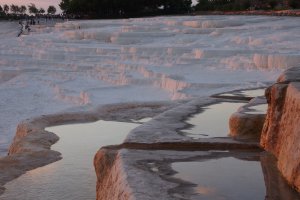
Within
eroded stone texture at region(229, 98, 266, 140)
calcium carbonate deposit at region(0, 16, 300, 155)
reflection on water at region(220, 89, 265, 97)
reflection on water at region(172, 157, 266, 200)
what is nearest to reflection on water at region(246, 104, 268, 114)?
eroded stone texture at region(229, 98, 266, 140)

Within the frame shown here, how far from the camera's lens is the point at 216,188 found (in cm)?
243

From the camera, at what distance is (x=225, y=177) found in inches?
102

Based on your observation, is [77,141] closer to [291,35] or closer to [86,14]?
[291,35]

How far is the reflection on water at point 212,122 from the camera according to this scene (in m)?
3.81

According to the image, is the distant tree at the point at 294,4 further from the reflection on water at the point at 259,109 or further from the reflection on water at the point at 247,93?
the reflection on water at the point at 259,109

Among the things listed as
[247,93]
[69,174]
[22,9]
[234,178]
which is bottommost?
[22,9]

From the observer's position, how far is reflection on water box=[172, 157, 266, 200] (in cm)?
236

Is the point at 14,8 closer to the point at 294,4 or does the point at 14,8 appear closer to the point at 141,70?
the point at 294,4

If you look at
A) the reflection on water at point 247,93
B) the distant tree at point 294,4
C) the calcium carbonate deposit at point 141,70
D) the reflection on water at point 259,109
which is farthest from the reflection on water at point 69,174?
the distant tree at point 294,4

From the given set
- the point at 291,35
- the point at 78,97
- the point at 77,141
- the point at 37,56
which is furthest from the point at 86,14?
the point at 77,141

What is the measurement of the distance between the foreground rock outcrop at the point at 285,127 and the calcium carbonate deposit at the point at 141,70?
13.8 ft

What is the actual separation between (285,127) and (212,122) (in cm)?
159

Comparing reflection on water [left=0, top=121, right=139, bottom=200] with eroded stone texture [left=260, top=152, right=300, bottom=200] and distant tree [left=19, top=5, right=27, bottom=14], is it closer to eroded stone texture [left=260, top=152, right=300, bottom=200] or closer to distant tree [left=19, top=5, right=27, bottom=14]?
eroded stone texture [left=260, top=152, right=300, bottom=200]

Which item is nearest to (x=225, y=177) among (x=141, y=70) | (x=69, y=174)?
(x=69, y=174)
